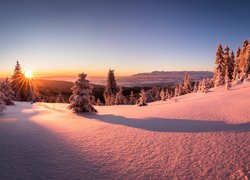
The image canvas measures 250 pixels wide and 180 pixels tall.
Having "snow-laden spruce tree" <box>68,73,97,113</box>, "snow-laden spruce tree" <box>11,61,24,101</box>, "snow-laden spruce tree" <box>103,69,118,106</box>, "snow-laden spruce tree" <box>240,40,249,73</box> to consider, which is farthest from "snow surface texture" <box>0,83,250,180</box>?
"snow-laden spruce tree" <box>103,69,118,106</box>

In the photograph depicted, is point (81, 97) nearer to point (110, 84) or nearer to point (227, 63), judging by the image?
point (110, 84)

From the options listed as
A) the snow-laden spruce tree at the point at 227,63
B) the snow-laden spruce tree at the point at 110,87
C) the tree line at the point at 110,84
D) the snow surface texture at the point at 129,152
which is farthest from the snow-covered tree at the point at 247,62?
the snow surface texture at the point at 129,152

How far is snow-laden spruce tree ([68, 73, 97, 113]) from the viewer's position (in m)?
24.5

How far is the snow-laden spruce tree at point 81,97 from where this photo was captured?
80.2 ft

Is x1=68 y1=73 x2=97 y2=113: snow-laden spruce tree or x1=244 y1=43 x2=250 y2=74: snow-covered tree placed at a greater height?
x1=244 y1=43 x2=250 y2=74: snow-covered tree

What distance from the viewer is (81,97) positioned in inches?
964

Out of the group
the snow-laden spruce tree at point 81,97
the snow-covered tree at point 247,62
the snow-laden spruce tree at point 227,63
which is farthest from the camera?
the snow-laden spruce tree at point 227,63

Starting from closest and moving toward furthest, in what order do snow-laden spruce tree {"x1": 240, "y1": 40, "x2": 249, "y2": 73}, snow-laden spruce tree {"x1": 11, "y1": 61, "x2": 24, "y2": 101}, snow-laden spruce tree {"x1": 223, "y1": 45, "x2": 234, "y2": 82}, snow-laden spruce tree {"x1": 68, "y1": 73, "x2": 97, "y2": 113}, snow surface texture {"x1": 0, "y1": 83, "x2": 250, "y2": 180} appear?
1. snow surface texture {"x1": 0, "y1": 83, "x2": 250, "y2": 180}
2. snow-laden spruce tree {"x1": 68, "y1": 73, "x2": 97, "y2": 113}
3. snow-laden spruce tree {"x1": 11, "y1": 61, "x2": 24, "y2": 101}
4. snow-laden spruce tree {"x1": 240, "y1": 40, "x2": 249, "y2": 73}
5. snow-laden spruce tree {"x1": 223, "y1": 45, "x2": 234, "y2": 82}

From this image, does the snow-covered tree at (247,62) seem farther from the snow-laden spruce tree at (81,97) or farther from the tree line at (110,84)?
the snow-laden spruce tree at (81,97)

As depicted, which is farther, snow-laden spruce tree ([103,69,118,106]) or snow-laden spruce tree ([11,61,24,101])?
snow-laden spruce tree ([103,69,118,106])

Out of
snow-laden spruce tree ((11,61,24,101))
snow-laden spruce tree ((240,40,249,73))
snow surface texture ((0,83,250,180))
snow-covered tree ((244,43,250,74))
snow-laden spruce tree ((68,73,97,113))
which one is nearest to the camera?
snow surface texture ((0,83,250,180))

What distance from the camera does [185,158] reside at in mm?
9125

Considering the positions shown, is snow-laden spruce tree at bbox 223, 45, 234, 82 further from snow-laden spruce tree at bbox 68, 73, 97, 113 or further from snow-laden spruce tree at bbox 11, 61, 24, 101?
snow-laden spruce tree at bbox 11, 61, 24, 101

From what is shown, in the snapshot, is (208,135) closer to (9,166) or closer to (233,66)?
(9,166)
